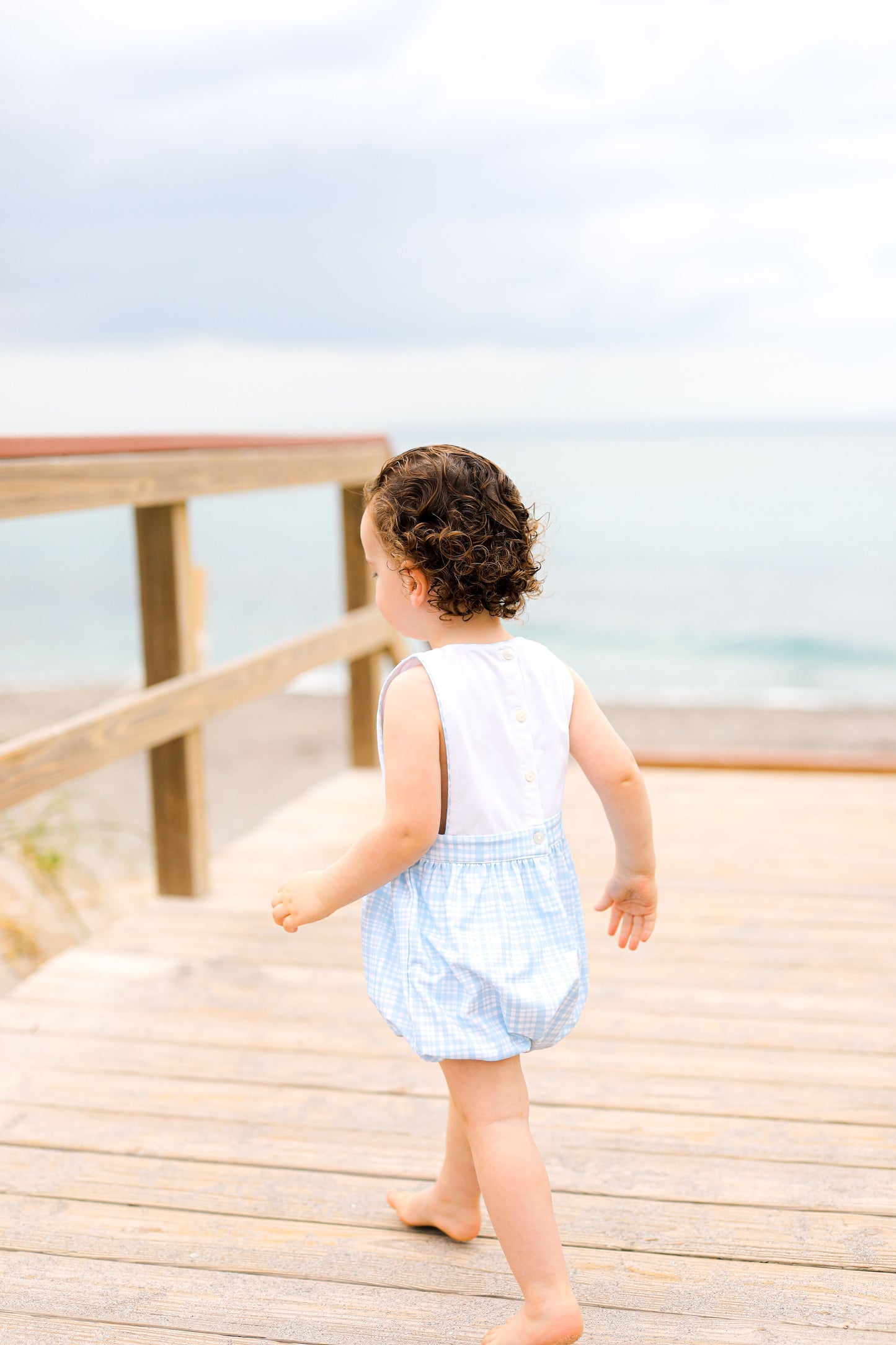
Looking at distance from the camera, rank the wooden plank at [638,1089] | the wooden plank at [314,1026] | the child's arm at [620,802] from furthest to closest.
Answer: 1. the wooden plank at [314,1026]
2. the wooden plank at [638,1089]
3. the child's arm at [620,802]

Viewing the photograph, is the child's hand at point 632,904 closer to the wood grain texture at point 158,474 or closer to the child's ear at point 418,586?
the child's ear at point 418,586

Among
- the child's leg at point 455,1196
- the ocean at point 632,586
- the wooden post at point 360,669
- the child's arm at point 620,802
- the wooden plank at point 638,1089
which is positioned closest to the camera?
the child's arm at point 620,802

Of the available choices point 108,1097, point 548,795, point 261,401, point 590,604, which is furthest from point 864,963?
point 261,401

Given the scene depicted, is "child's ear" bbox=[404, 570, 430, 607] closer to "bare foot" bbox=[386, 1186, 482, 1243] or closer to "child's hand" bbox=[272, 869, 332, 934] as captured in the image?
"child's hand" bbox=[272, 869, 332, 934]

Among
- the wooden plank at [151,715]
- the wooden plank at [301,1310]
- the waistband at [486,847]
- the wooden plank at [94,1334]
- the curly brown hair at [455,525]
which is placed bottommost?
the wooden plank at [301,1310]

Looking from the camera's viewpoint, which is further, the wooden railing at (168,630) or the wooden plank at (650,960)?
the wooden plank at (650,960)

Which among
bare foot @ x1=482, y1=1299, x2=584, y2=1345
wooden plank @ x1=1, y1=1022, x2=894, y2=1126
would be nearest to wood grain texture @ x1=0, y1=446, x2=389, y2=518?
wooden plank @ x1=1, y1=1022, x2=894, y2=1126

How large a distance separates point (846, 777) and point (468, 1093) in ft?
10.4

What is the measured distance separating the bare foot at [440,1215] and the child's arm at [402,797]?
0.51m

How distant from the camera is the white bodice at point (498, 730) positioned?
1281 millimetres

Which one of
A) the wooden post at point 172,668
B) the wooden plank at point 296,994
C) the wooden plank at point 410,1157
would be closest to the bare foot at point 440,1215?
the wooden plank at point 410,1157

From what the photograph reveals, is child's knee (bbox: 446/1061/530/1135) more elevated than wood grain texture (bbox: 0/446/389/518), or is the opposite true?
wood grain texture (bbox: 0/446/389/518)

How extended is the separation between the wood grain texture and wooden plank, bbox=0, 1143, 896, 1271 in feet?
3.76

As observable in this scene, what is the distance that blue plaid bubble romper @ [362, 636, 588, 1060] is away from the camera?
129 centimetres
